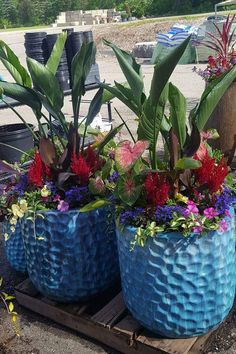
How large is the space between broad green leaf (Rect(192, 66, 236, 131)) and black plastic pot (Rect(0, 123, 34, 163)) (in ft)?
7.84

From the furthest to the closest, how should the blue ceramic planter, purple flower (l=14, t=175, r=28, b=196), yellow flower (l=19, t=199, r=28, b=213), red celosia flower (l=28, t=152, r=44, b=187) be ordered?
purple flower (l=14, t=175, r=28, b=196) → red celosia flower (l=28, t=152, r=44, b=187) → yellow flower (l=19, t=199, r=28, b=213) → the blue ceramic planter

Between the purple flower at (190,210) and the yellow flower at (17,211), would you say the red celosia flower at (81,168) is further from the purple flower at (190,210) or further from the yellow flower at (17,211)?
the purple flower at (190,210)

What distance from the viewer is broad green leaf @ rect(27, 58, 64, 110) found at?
2.08 m

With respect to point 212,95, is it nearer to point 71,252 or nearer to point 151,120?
point 151,120

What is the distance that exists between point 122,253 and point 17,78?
1042 mm

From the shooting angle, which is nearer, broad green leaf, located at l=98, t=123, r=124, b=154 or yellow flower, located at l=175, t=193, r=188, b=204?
yellow flower, located at l=175, t=193, r=188, b=204

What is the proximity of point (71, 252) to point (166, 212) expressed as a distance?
22.6 inches

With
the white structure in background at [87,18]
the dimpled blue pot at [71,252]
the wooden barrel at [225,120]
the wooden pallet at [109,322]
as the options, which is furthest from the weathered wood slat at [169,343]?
the white structure in background at [87,18]

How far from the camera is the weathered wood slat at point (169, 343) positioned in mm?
1935

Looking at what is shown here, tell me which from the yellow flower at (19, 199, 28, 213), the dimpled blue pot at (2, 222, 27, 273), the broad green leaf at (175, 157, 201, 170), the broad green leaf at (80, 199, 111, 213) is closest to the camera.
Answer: the broad green leaf at (175, 157, 201, 170)

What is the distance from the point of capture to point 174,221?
1.80 meters

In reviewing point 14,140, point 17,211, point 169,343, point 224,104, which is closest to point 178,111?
point 17,211

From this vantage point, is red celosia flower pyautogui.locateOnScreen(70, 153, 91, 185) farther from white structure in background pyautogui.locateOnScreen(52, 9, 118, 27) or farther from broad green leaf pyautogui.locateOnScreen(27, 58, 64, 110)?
white structure in background pyautogui.locateOnScreen(52, 9, 118, 27)

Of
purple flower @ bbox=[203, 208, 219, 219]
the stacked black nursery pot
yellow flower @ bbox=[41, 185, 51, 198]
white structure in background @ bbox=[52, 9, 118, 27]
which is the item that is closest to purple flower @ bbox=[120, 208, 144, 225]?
purple flower @ bbox=[203, 208, 219, 219]
